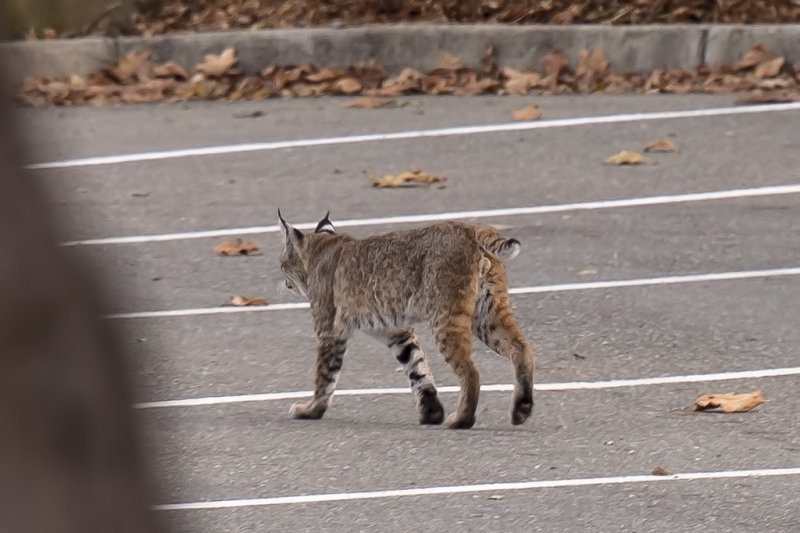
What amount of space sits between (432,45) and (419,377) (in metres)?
6.85

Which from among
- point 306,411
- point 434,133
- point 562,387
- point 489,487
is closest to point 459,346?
point 489,487

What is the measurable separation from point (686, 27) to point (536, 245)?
419 cm

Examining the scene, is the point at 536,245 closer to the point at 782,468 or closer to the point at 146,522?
the point at 782,468

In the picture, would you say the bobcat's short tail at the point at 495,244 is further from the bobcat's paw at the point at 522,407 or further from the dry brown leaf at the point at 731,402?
the dry brown leaf at the point at 731,402

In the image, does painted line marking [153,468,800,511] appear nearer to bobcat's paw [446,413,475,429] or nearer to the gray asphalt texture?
the gray asphalt texture

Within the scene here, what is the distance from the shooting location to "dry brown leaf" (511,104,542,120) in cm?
1136

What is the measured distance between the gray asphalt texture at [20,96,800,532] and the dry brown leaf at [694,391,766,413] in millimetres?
46

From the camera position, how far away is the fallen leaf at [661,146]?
410 inches

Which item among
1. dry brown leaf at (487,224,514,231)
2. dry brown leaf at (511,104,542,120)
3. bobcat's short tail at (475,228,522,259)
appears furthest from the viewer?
dry brown leaf at (511,104,542,120)

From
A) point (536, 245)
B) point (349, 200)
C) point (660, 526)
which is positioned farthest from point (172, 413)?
point (349, 200)

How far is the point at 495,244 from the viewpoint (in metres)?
5.81

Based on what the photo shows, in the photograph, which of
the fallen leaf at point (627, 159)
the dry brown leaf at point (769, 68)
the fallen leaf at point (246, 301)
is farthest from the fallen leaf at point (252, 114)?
the fallen leaf at point (246, 301)

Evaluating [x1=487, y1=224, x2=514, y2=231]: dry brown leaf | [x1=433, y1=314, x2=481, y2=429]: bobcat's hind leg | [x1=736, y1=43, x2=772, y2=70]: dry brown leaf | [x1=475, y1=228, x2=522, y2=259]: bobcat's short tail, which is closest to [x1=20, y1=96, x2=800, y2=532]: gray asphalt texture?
[x1=487, y1=224, x2=514, y2=231]: dry brown leaf

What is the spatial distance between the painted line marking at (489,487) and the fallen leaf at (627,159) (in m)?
5.03
